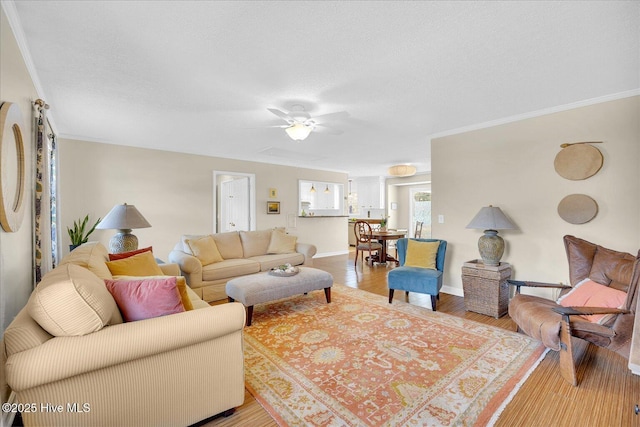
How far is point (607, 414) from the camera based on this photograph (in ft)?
5.48

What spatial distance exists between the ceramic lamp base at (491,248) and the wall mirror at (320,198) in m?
4.48

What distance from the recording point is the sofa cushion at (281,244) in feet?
15.9

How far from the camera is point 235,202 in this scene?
6.63 metres

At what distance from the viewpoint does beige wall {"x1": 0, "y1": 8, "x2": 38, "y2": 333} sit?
1.58 m

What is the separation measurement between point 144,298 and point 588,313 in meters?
2.93

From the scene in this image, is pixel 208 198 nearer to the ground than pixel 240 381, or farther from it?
farther from it

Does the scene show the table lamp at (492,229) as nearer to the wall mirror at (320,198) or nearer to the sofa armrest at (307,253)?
the sofa armrest at (307,253)

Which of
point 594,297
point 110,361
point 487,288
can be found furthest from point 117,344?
point 487,288

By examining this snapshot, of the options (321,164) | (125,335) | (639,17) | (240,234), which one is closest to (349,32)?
(639,17)

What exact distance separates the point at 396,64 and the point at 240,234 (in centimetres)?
364

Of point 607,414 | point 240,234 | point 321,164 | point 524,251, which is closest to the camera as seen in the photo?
point 607,414

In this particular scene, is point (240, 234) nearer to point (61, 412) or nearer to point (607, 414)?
point (61, 412)

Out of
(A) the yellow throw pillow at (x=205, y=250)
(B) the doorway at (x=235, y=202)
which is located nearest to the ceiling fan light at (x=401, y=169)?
(B) the doorway at (x=235, y=202)

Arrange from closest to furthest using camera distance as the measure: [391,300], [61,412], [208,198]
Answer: [61,412] < [391,300] < [208,198]
